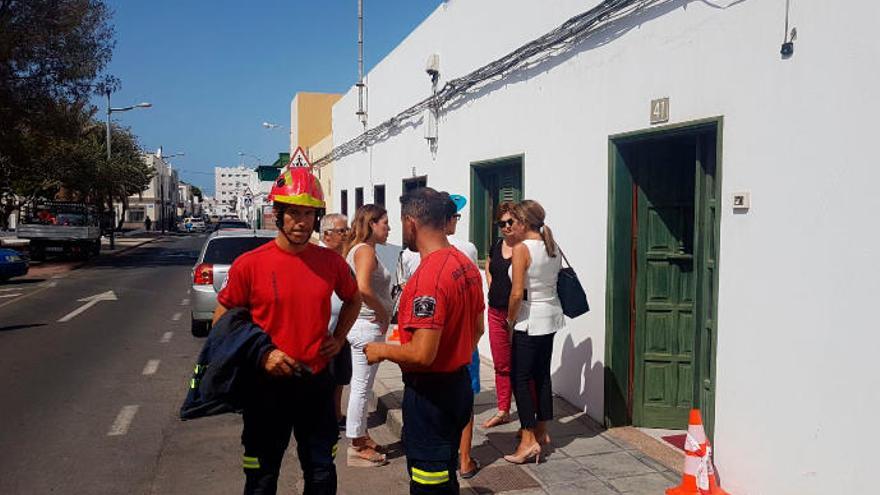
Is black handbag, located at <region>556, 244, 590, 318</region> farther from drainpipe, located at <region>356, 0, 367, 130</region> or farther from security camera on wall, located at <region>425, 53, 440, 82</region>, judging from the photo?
drainpipe, located at <region>356, 0, 367, 130</region>

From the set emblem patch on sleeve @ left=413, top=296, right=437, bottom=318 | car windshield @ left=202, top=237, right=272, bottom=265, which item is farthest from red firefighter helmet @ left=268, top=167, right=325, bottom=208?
car windshield @ left=202, top=237, right=272, bottom=265

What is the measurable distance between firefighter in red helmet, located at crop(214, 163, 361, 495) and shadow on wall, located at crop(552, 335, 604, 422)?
116 inches

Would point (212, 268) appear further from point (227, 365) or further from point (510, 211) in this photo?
point (227, 365)

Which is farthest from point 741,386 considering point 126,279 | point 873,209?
point 126,279

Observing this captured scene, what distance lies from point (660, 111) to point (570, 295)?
1.41 m

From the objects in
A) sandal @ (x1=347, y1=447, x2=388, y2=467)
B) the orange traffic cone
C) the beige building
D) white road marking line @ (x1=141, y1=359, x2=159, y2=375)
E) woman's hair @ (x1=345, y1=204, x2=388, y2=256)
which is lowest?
white road marking line @ (x1=141, y1=359, x2=159, y2=375)

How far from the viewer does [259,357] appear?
296 cm

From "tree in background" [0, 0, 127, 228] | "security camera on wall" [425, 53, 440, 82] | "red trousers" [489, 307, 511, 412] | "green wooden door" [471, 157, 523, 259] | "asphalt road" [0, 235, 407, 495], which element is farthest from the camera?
"tree in background" [0, 0, 127, 228]

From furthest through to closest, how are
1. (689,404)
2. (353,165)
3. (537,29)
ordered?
(353,165), (537,29), (689,404)

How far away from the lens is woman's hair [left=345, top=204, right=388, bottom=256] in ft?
15.4

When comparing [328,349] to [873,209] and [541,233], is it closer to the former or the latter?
[541,233]

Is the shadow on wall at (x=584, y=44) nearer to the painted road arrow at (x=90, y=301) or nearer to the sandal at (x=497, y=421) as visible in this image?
the sandal at (x=497, y=421)

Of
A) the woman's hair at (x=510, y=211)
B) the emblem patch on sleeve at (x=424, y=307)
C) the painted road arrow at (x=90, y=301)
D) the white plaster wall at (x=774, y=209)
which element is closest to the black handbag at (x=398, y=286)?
the woman's hair at (x=510, y=211)

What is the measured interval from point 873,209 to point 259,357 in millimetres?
2845
